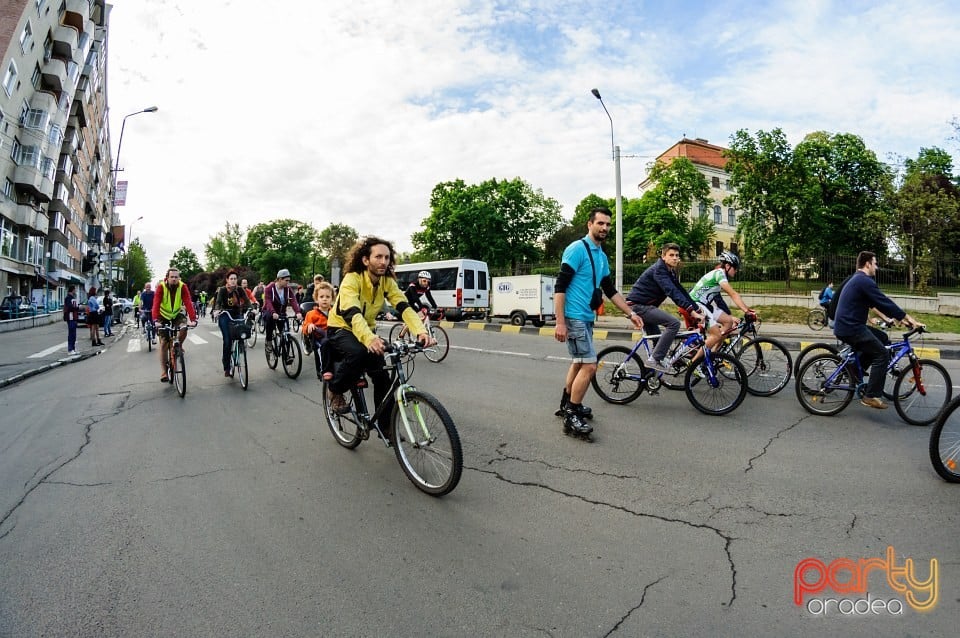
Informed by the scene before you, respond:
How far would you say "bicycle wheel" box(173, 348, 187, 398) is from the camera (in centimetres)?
741

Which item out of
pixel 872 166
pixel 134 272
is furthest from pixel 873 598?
pixel 134 272

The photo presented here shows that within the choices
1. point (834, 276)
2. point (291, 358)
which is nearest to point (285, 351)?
point (291, 358)

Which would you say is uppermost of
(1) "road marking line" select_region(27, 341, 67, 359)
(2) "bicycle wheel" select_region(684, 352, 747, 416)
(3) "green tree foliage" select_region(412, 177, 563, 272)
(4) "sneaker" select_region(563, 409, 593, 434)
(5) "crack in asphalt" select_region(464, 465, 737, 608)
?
(3) "green tree foliage" select_region(412, 177, 563, 272)

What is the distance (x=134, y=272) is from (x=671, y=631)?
101386 mm

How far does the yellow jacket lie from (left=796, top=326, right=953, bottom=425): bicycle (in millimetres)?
4587

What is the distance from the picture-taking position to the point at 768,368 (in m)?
6.71

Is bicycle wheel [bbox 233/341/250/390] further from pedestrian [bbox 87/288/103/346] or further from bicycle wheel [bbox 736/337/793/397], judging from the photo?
pedestrian [bbox 87/288/103/346]

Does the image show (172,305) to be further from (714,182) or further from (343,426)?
(714,182)

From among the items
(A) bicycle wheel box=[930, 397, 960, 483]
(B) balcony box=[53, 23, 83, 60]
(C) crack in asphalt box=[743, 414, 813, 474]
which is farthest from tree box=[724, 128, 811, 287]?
(B) balcony box=[53, 23, 83, 60]

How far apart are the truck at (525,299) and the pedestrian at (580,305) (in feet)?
50.1

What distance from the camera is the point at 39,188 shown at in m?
34.7

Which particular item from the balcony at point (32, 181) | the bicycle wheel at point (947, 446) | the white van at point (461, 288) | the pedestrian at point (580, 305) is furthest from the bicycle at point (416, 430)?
the balcony at point (32, 181)

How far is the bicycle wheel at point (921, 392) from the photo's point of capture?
17.5ft

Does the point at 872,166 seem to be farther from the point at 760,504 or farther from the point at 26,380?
the point at 26,380
